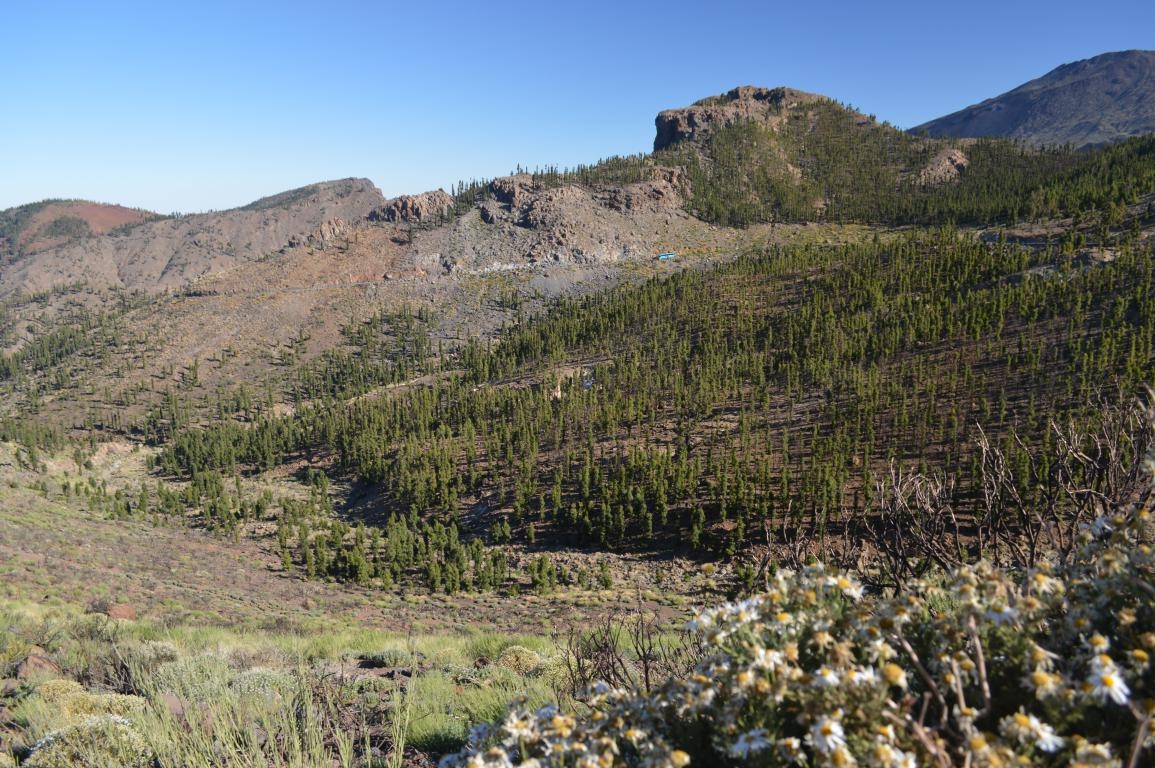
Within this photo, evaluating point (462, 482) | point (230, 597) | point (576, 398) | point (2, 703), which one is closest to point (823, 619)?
point (2, 703)

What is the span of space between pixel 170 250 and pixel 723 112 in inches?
6167

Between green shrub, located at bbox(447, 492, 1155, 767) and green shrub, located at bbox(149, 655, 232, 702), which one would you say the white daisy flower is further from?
green shrub, located at bbox(149, 655, 232, 702)

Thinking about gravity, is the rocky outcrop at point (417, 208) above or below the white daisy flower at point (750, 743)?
above

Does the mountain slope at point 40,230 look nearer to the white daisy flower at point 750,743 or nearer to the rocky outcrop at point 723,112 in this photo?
the rocky outcrop at point 723,112

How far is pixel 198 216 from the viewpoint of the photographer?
179375 mm

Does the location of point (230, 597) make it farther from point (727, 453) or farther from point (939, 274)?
point (939, 274)

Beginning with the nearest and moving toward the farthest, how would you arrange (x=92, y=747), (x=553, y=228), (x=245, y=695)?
(x=92, y=747), (x=245, y=695), (x=553, y=228)

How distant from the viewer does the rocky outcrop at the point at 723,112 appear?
4552 inches

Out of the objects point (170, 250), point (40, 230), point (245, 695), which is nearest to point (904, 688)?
point (245, 695)

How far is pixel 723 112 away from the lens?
116m

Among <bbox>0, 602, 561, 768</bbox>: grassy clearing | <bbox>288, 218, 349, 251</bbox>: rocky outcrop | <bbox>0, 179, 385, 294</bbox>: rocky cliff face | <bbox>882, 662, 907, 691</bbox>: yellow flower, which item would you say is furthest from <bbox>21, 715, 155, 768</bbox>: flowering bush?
<bbox>0, 179, 385, 294</bbox>: rocky cliff face

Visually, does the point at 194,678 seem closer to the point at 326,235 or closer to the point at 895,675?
the point at 895,675

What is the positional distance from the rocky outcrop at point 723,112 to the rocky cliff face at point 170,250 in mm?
71333

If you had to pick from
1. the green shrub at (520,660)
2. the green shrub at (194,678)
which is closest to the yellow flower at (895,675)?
the green shrub at (194,678)
